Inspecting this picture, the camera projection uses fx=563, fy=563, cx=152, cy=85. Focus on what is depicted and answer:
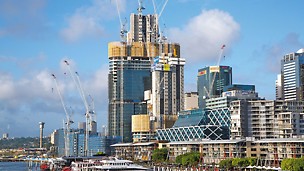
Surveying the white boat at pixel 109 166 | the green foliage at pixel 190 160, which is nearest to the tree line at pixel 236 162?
the green foliage at pixel 190 160

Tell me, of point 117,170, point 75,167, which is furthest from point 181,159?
point 117,170

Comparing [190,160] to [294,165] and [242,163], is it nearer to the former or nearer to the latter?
[242,163]

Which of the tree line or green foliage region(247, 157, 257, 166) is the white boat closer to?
the tree line

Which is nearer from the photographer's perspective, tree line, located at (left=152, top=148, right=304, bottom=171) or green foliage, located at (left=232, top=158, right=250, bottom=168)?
tree line, located at (left=152, top=148, right=304, bottom=171)

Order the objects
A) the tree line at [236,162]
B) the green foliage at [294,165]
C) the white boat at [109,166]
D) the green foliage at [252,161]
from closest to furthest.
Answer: the white boat at [109,166]
the green foliage at [294,165]
the tree line at [236,162]
the green foliage at [252,161]

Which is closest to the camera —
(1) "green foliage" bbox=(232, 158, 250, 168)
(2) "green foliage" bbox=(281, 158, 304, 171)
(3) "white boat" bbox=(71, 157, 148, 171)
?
(3) "white boat" bbox=(71, 157, 148, 171)

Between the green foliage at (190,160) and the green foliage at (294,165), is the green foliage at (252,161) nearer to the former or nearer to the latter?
the green foliage at (294,165)

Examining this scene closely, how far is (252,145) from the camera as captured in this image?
170125 millimetres

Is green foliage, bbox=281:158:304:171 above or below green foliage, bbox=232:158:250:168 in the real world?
above

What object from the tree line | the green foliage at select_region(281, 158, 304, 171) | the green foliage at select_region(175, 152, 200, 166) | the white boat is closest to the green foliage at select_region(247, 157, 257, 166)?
the tree line

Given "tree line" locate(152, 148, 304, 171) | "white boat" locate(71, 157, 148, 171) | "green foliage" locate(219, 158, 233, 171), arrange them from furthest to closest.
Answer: "green foliage" locate(219, 158, 233, 171) → "tree line" locate(152, 148, 304, 171) → "white boat" locate(71, 157, 148, 171)

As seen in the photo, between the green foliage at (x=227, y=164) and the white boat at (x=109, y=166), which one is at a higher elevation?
the white boat at (x=109, y=166)

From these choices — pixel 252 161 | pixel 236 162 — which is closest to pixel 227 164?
pixel 236 162

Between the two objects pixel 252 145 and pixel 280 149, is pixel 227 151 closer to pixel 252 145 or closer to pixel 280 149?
pixel 252 145
